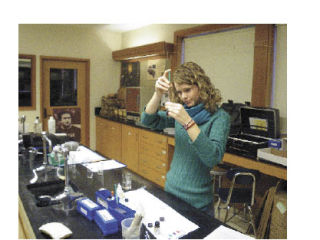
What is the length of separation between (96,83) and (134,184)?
4.87 m

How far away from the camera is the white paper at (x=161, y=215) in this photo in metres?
1.32

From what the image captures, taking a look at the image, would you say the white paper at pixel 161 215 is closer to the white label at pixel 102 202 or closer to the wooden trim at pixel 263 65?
the white label at pixel 102 202

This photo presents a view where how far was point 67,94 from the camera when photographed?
624 cm

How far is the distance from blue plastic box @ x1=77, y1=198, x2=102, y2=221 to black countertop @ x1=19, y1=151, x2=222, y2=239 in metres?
0.02

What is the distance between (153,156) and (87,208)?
3.04 meters

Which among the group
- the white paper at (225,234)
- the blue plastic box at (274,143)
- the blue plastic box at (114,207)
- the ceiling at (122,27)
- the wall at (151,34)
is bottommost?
the white paper at (225,234)

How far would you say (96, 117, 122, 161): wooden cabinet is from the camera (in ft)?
18.2

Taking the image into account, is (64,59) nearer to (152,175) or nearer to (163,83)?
(152,175)

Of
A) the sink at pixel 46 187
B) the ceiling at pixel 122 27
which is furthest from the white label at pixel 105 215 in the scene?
the ceiling at pixel 122 27

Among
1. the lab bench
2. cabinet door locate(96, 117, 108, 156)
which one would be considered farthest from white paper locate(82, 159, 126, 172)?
cabinet door locate(96, 117, 108, 156)

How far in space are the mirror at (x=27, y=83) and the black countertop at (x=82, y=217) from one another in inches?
156

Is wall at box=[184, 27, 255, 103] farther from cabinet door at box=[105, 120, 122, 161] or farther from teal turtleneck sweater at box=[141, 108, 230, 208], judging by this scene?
teal turtleneck sweater at box=[141, 108, 230, 208]
